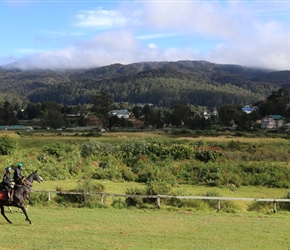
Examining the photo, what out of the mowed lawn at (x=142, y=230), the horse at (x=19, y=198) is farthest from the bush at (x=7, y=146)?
the horse at (x=19, y=198)

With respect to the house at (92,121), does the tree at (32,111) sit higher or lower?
higher

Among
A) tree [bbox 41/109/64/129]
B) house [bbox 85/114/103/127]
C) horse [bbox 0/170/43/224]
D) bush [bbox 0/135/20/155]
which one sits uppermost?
horse [bbox 0/170/43/224]

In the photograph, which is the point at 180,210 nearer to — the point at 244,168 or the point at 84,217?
the point at 84,217

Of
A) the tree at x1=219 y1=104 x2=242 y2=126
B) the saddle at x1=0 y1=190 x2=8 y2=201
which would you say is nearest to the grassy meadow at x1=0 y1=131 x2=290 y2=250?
the saddle at x1=0 y1=190 x2=8 y2=201

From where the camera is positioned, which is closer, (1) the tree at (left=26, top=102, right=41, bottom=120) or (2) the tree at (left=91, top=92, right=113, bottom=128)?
(2) the tree at (left=91, top=92, right=113, bottom=128)

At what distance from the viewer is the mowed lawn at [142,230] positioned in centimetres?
1138

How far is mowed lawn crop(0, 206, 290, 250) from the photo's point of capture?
1138 centimetres

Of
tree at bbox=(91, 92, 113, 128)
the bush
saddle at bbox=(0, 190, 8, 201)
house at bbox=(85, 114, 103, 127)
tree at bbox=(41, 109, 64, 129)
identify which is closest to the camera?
saddle at bbox=(0, 190, 8, 201)

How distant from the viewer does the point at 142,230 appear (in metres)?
13.1

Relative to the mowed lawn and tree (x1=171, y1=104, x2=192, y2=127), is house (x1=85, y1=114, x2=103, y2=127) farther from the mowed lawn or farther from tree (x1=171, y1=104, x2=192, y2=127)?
the mowed lawn

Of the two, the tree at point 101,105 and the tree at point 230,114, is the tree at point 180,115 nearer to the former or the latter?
the tree at point 230,114

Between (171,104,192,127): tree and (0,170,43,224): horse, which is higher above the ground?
(0,170,43,224): horse

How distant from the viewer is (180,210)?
691 inches

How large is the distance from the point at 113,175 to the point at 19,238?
726 inches
